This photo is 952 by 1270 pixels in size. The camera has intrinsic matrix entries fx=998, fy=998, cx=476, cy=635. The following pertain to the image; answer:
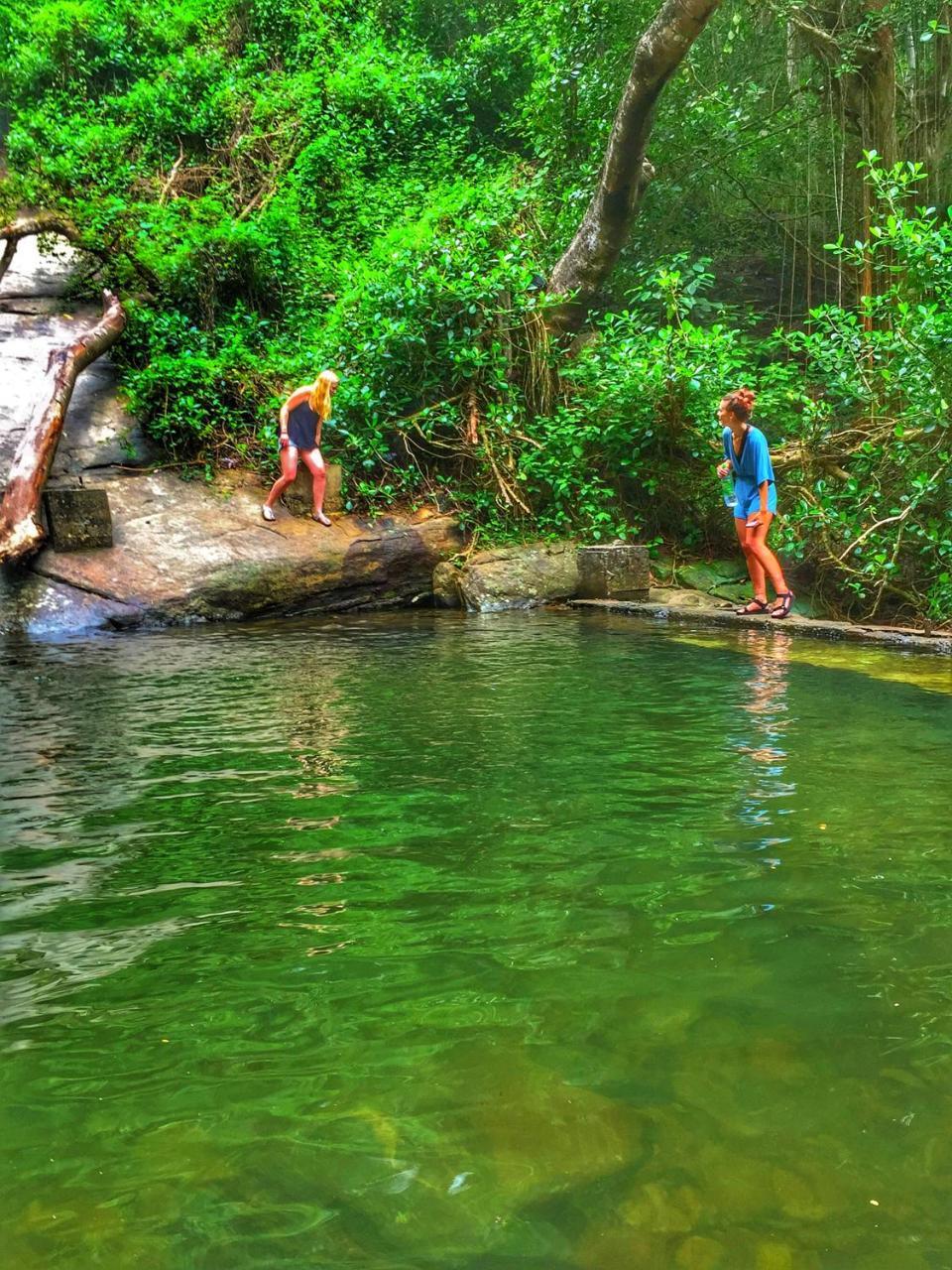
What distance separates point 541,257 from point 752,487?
723 cm

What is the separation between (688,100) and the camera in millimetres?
13844

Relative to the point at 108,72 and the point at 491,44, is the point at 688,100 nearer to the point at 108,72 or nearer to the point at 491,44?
the point at 491,44

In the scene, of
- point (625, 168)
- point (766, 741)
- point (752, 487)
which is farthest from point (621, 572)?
point (766, 741)

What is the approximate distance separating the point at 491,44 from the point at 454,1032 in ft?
66.5

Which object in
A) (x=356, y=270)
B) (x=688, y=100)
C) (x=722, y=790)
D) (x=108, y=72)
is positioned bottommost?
(x=722, y=790)

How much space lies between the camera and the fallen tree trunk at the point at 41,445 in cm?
902

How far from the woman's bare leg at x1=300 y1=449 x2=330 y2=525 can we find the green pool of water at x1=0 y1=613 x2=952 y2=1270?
6976 mm

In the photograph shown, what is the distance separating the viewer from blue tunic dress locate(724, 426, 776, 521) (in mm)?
7875

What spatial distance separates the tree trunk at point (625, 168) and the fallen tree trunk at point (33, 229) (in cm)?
626

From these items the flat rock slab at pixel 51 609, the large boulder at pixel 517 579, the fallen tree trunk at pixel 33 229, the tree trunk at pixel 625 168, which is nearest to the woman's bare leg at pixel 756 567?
the large boulder at pixel 517 579

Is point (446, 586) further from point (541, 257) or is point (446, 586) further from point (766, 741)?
point (766, 741)

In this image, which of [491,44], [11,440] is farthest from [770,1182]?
[491,44]

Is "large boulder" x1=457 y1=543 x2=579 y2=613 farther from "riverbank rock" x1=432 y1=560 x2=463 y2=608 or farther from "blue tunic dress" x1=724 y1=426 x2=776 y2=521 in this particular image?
"blue tunic dress" x1=724 y1=426 x2=776 y2=521

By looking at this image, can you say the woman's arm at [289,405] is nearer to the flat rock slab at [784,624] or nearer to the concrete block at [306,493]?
the concrete block at [306,493]
